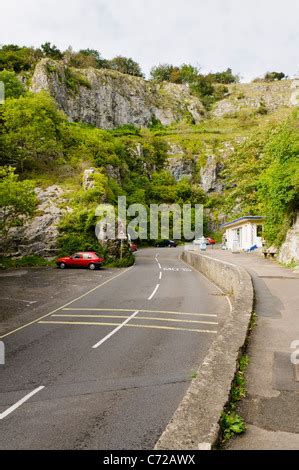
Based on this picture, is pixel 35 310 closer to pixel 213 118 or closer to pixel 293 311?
pixel 293 311

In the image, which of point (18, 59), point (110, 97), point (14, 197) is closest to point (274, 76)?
point (110, 97)

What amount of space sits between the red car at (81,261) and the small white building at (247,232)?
18.9 m

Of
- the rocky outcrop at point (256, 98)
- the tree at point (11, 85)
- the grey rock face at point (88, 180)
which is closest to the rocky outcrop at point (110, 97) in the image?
the rocky outcrop at point (256, 98)

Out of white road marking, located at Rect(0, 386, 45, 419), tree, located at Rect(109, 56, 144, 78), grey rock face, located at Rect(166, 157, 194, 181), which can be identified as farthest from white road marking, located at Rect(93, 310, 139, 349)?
tree, located at Rect(109, 56, 144, 78)

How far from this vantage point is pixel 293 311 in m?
10.2

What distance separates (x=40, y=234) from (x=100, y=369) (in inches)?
1111

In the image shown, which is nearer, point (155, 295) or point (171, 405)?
point (171, 405)

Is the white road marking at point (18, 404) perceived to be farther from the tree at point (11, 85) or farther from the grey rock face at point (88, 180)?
the tree at point (11, 85)

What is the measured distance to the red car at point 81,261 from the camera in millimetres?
30484

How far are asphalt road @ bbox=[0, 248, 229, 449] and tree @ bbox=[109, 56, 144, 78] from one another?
4589 inches

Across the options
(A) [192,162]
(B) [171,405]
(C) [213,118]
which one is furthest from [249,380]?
(C) [213,118]

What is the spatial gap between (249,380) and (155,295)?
11886 millimetres

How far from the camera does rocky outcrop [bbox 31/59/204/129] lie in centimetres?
7700

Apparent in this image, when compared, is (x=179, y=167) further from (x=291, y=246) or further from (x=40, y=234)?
(x=291, y=246)
